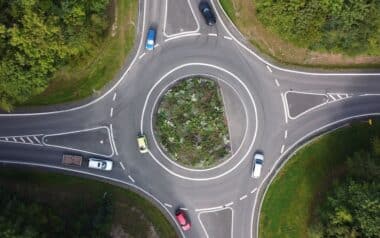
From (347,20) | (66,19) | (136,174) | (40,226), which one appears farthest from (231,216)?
(66,19)

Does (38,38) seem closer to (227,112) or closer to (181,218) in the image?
(227,112)

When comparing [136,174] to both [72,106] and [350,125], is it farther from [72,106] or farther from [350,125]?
[350,125]

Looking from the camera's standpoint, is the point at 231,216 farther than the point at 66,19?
Yes

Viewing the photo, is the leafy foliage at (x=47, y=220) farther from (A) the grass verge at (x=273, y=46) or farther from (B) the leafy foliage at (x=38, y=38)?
(A) the grass verge at (x=273, y=46)

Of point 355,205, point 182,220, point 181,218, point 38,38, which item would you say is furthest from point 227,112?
point 38,38

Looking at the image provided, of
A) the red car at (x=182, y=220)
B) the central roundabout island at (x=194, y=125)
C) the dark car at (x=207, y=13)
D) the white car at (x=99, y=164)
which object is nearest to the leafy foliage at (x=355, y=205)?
the central roundabout island at (x=194, y=125)

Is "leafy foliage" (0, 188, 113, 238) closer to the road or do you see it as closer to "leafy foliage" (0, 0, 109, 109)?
the road
